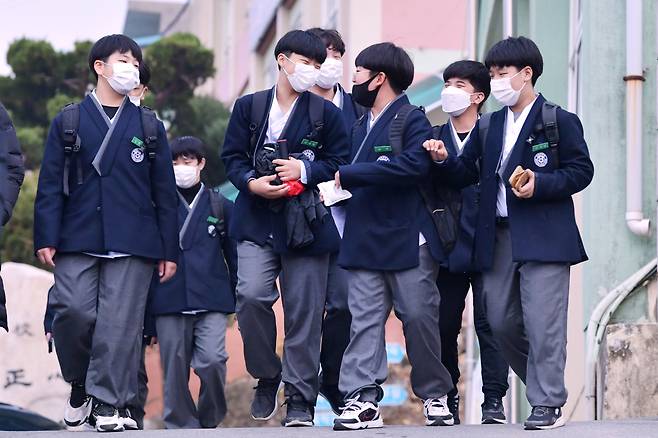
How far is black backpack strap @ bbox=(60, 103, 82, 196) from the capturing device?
310 inches

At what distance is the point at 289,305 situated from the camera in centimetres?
815

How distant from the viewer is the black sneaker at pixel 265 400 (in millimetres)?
8258

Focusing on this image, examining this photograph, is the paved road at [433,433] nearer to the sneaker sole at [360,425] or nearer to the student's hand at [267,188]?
the sneaker sole at [360,425]

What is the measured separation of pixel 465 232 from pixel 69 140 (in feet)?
7.81

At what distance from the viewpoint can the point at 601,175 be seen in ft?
34.4

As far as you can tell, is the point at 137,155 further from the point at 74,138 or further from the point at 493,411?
the point at 493,411

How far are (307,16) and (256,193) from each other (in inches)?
692

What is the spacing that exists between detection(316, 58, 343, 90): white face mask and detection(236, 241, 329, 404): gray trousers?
113cm

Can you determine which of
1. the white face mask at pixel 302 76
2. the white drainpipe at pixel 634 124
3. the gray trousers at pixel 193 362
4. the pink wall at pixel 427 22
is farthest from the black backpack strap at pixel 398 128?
the pink wall at pixel 427 22

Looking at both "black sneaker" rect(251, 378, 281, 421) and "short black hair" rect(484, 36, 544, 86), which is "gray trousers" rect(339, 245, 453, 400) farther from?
"short black hair" rect(484, 36, 544, 86)

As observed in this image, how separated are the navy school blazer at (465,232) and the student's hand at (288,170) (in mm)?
787

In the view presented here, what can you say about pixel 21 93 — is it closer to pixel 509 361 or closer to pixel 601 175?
pixel 601 175

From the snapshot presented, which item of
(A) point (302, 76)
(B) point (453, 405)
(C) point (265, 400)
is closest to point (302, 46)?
(A) point (302, 76)

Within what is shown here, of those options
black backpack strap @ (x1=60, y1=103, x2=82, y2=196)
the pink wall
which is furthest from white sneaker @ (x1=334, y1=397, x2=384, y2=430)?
the pink wall
